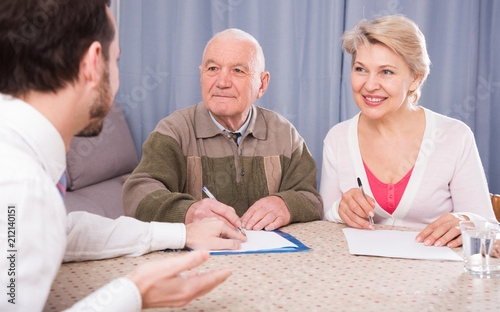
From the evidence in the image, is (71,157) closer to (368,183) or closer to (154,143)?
(154,143)

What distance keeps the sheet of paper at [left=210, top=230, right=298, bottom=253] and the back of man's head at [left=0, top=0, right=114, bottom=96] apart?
51cm

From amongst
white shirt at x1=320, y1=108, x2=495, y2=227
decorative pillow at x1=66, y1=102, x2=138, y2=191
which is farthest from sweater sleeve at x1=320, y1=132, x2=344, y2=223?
decorative pillow at x1=66, y1=102, x2=138, y2=191

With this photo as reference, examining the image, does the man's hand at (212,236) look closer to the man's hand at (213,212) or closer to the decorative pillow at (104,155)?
the man's hand at (213,212)

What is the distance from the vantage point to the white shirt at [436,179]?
1667mm

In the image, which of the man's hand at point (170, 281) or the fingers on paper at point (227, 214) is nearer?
the man's hand at point (170, 281)

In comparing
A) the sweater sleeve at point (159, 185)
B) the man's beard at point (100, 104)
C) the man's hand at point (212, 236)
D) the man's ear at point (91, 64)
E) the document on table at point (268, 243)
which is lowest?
the document on table at point (268, 243)

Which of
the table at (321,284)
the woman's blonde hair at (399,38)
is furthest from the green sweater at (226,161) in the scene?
the table at (321,284)

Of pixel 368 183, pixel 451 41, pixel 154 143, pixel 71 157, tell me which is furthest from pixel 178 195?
pixel 451 41

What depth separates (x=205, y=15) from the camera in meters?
3.14

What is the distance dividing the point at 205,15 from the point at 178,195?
6.39ft

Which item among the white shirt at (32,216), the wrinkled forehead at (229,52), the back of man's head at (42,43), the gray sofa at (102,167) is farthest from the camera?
the gray sofa at (102,167)

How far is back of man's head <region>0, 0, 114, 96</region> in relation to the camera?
2.60ft

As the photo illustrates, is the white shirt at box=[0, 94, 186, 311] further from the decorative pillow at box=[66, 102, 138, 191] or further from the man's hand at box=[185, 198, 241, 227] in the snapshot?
the decorative pillow at box=[66, 102, 138, 191]

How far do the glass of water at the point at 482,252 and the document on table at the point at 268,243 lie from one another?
13.4 inches
